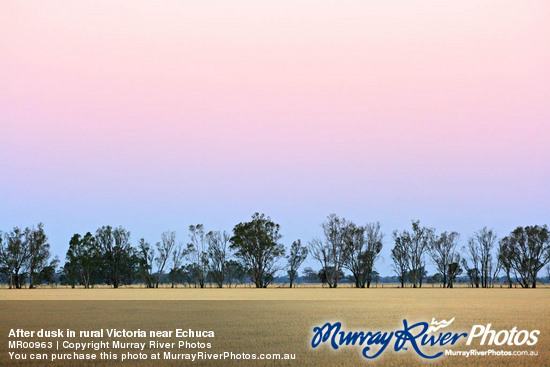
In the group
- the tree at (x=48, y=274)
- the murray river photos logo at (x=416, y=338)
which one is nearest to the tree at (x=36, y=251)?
the tree at (x=48, y=274)

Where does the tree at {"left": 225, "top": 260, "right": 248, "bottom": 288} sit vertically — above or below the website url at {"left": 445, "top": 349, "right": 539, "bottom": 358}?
below

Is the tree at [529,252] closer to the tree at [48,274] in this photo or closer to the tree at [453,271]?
the tree at [453,271]

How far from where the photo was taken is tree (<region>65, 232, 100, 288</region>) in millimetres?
104125

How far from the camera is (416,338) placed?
54.6 feet

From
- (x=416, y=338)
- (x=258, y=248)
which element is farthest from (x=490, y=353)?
(x=258, y=248)

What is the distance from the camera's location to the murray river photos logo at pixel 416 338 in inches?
584

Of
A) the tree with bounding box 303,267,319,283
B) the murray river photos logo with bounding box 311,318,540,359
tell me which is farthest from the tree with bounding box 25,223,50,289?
the murray river photos logo with bounding box 311,318,540,359

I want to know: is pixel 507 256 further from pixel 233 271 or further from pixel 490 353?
pixel 490 353

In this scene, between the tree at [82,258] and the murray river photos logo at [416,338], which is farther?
the tree at [82,258]

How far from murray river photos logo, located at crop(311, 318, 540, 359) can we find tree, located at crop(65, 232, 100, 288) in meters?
92.8

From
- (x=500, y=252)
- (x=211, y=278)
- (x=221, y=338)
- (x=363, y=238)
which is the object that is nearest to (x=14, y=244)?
(x=211, y=278)

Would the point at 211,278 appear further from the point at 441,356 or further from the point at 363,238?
the point at 441,356

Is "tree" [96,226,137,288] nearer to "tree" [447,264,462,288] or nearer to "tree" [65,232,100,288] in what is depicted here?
"tree" [65,232,100,288]

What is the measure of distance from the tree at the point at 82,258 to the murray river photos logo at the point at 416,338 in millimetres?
92767
